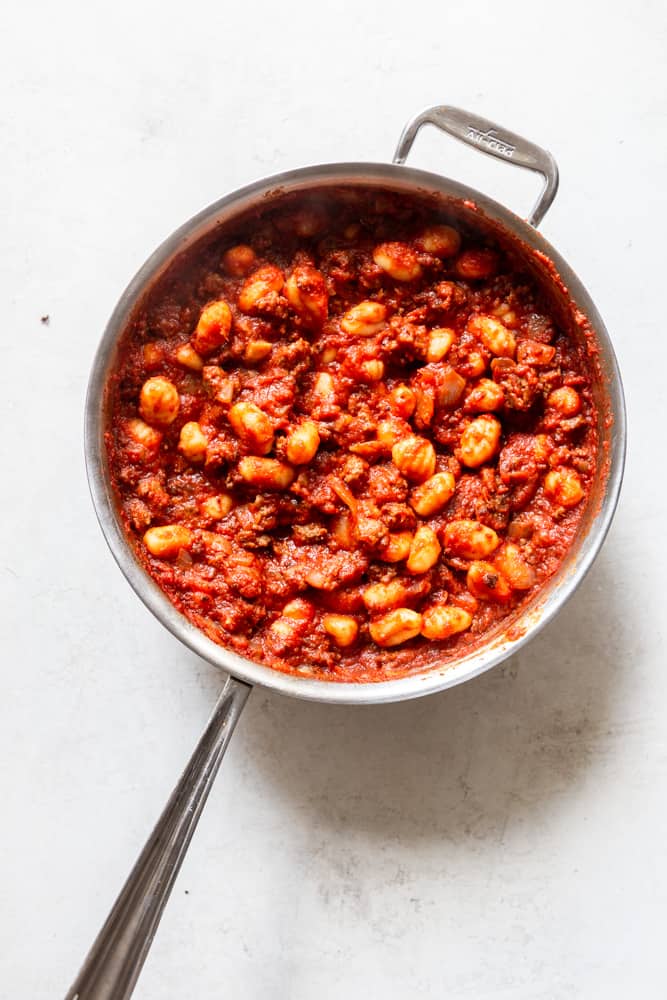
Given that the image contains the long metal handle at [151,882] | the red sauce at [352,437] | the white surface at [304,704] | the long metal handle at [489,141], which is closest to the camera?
the long metal handle at [151,882]

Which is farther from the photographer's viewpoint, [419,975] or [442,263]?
[419,975]

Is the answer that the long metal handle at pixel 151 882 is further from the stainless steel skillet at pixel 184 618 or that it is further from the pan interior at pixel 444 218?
the pan interior at pixel 444 218

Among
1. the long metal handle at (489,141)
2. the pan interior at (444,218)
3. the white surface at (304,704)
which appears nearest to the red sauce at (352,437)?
the pan interior at (444,218)

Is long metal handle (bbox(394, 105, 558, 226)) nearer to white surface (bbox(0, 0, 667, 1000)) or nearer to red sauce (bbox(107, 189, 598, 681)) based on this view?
red sauce (bbox(107, 189, 598, 681))

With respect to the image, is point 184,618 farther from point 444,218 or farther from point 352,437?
point 444,218

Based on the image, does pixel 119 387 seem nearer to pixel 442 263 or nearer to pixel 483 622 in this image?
pixel 442 263

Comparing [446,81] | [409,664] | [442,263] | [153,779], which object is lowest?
[153,779]

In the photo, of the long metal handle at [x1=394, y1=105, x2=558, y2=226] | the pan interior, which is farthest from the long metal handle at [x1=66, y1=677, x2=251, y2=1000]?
the long metal handle at [x1=394, y1=105, x2=558, y2=226]

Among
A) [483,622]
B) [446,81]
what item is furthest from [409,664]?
[446,81]
